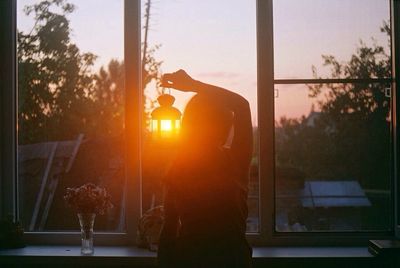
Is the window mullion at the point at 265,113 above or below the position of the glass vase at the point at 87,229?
above

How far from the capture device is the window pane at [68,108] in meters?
3.81

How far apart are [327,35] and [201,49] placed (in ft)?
2.83

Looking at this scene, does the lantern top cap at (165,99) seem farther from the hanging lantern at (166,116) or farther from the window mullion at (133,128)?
the window mullion at (133,128)

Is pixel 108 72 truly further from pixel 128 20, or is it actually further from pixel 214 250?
pixel 214 250

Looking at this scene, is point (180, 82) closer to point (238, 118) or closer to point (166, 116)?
point (238, 118)

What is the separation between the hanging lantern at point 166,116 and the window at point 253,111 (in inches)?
26.7

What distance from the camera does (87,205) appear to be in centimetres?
345

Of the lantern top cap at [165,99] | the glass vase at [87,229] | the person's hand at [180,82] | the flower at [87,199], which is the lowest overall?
the glass vase at [87,229]

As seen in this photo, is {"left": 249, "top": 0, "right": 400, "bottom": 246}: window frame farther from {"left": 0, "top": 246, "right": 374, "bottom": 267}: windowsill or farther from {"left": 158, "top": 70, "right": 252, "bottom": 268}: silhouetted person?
{"left": 158, "top": 70, "right": 252, "bottom": 268}: silhouetted person

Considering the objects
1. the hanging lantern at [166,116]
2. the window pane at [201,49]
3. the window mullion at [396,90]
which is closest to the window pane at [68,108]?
the window pane at [201,49]

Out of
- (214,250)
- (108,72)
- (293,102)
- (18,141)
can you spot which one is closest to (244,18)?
(293,102)

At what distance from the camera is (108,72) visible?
3834mm

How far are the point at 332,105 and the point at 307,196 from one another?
2.11 ft

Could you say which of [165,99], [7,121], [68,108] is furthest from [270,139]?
[7,121]
